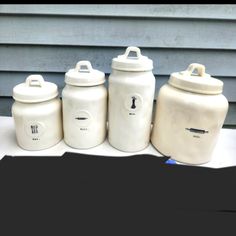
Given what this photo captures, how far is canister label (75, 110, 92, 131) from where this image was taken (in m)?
0.75

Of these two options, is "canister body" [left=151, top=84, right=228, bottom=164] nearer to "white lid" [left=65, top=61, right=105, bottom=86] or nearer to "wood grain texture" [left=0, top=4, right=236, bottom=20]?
"white lid" [left=65, top=61, right=105, bottom=86]

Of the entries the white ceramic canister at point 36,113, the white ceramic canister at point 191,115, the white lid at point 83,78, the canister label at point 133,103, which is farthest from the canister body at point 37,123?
the white ceramic canister at point 191,115

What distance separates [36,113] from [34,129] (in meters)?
0.07

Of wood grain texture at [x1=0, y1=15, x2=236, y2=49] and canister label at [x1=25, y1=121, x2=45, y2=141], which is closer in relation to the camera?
canister label at [x1=25, y1=121, x2=45, y2=141]

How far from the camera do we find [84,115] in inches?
29.8

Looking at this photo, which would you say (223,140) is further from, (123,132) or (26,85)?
(26,85)

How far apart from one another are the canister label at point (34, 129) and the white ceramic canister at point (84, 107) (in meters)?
0.09

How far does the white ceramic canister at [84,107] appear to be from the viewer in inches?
28.8

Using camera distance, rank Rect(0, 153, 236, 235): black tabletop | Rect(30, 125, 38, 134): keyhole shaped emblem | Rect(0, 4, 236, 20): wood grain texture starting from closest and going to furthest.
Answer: Rect(0, 153, 236, 235): black tabletop < Rect(30, 125, 38, 134): keyhole shaped emblem < Rect(0, 4, 236, 20): wood grain texture

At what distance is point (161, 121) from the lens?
2.53 ft

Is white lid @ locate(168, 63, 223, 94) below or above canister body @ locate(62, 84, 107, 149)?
above

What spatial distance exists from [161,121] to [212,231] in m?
0.38

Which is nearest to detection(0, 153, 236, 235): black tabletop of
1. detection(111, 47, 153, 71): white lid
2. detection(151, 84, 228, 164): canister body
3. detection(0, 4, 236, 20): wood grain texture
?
detection(151, 84, 228, 164): canister body

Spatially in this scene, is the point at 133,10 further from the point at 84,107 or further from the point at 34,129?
the point at 34,129
